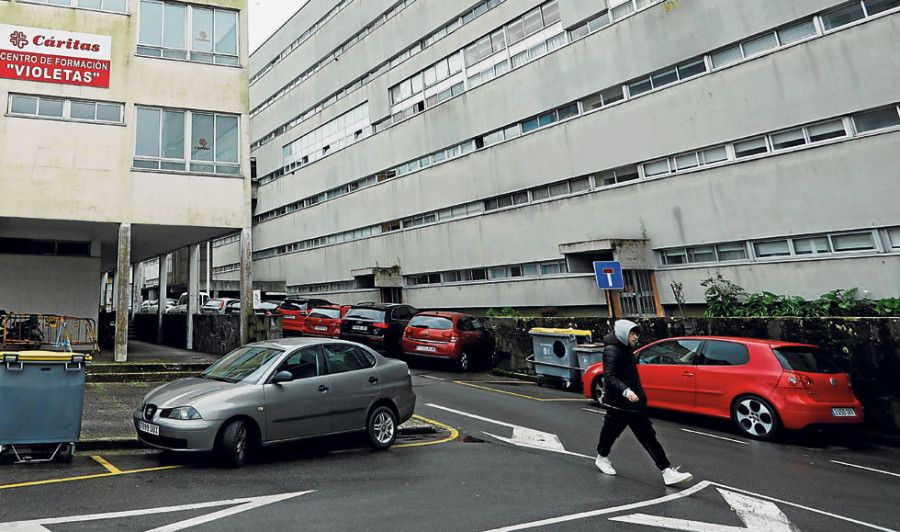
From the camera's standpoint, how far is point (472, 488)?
5516 millimetres

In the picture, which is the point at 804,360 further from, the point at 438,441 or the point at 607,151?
the point at 607,151

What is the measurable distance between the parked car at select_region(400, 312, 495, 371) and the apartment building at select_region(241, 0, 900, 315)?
185 inches

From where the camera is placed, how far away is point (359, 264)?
97.4ft

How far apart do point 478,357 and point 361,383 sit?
915cm

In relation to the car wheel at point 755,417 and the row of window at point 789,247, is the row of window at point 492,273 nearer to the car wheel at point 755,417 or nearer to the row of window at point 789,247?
the row of window at point 789,247

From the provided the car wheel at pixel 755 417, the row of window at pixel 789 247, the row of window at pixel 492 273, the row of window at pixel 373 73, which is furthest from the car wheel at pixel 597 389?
the row of window at pixel 373 73

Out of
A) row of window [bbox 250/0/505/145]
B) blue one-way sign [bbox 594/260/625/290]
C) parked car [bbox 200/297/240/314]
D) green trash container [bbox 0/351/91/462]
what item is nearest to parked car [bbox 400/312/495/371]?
blue one-way sign [bbox 594/260/625/290]

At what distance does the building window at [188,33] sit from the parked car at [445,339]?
922cm

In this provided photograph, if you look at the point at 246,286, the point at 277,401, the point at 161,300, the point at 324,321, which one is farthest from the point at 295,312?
the point at 277,401

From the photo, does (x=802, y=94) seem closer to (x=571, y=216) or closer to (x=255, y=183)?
(x=571, y=216)

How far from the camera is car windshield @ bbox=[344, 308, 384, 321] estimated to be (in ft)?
54.3

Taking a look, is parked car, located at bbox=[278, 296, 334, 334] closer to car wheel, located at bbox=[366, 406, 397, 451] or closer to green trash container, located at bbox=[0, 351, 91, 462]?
car wheel, located at bbox=[366, 406, 397, 451]

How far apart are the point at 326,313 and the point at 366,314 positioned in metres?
2.05

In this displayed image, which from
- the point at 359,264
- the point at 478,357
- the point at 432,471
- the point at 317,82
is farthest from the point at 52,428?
the point at 317,82
